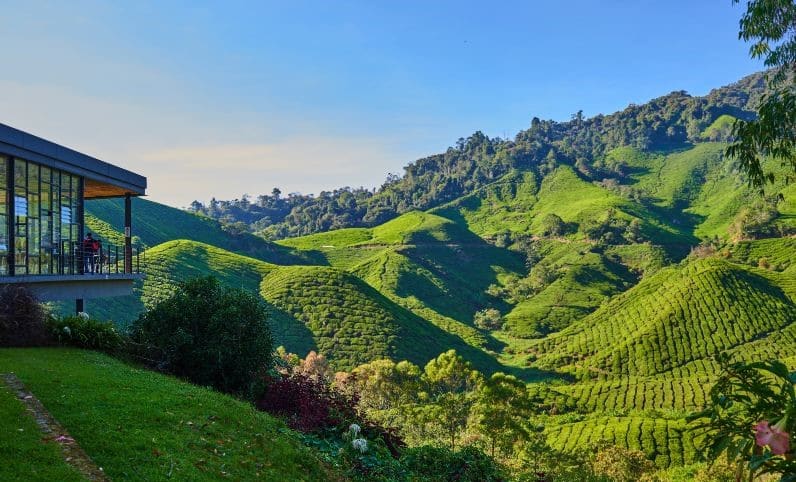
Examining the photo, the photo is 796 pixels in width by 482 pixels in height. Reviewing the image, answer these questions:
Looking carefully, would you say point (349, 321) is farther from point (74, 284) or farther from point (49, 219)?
point (49, 219)

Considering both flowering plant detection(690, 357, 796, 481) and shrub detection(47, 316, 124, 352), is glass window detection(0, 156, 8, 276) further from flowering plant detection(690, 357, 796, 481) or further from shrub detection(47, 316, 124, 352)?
flowering plant detection(690, 357, 796, 481)

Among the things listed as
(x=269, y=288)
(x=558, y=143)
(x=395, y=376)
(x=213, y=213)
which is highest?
(x=558, y=143)

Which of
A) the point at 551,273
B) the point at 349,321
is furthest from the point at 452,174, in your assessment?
the point at 349,321

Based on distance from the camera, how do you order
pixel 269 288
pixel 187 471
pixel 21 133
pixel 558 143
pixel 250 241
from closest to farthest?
pixel 187 471
pixel 21 133
pixel 269 288
pixel 250 241
pixel 558 143

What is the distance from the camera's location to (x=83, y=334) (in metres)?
12.9

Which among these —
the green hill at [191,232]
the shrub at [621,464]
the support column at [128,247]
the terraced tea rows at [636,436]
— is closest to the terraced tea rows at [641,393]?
the terraced tea rows at [636,436]

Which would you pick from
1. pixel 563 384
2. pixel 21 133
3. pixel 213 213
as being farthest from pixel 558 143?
pixel 21 133

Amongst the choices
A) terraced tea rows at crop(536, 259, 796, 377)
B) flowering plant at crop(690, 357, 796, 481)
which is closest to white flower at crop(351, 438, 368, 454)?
flowering plant at crop(690, 357, 796, 481)

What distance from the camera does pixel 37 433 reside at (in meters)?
6.24

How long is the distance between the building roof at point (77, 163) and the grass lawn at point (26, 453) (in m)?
10.2

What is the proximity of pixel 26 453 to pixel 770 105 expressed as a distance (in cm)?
1076

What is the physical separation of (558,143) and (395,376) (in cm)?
16780

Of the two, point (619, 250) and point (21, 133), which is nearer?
point (21, 133)

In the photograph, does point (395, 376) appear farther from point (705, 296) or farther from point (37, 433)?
point (705, 296)
